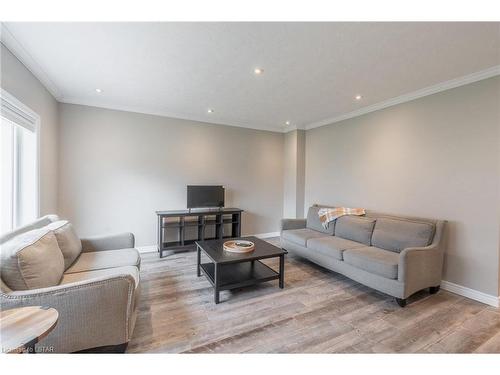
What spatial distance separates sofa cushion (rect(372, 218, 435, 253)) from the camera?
8.70 ft

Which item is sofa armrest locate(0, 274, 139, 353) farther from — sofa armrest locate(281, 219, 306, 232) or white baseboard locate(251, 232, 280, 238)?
white baseboard locate(251, 232, 280, 238)

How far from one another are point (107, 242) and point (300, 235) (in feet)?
8.93

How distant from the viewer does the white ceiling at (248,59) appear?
6.03 ft

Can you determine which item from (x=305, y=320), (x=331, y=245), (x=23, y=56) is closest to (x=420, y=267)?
(x=331, y=245)

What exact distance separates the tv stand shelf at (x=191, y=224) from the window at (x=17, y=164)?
1.60 metres

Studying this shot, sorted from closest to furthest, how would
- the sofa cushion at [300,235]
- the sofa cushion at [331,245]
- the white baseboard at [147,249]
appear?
the sofa cushion at [331,245] → the sofa cushion at [300,235] → the white baseboard at [147,249]


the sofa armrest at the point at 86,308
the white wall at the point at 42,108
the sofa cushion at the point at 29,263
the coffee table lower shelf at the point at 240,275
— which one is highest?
the white wall at the point at 42,108

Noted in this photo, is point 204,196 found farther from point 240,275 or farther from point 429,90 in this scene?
point 429,90

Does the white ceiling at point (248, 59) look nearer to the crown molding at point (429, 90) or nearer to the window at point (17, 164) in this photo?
the crown molding at point (429, 90)

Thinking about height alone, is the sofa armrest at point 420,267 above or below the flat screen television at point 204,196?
below

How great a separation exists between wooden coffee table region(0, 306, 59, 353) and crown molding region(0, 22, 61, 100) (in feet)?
7.23

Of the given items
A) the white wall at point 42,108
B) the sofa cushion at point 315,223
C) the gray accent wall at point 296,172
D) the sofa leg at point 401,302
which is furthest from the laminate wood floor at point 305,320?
the gray accent wall at point 296,172

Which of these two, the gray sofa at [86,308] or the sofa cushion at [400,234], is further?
the sofa cushion at [400,234]

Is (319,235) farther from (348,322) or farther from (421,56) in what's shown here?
(421,56)
